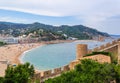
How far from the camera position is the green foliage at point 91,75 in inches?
363

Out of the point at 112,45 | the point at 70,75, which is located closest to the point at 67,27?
the point at 112,45

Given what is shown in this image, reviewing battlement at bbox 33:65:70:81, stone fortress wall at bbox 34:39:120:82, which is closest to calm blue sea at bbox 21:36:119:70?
stone fortress wall at bbox 34:39:120:82

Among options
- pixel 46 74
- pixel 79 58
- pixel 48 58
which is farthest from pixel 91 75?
pixel 48 58

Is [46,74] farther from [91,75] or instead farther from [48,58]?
[48,58]

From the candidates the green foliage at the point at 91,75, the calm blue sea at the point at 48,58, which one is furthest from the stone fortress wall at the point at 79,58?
the calm blue sea at the point at 48,58

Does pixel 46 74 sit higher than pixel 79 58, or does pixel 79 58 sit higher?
pixel 79 58

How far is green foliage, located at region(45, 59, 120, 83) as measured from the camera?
9215mm

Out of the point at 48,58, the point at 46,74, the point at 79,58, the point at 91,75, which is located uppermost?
the point at 91,75

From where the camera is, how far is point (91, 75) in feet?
32.6

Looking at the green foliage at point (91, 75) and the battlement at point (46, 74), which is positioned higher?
the green foliage at point (91, 75)

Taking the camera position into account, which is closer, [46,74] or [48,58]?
[46,74]

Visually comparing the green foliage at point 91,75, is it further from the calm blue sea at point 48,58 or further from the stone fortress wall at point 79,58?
the calm blue sea at point 48,58

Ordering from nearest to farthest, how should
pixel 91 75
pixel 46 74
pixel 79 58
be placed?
pixel 91 75 < pixel 46 74 < pixel 79 58

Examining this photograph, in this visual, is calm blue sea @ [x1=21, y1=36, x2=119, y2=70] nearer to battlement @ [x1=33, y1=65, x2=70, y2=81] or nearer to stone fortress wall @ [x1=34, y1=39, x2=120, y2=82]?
stone fortress wall @ [x1=34, y1=39, x2=120, y2=82]
